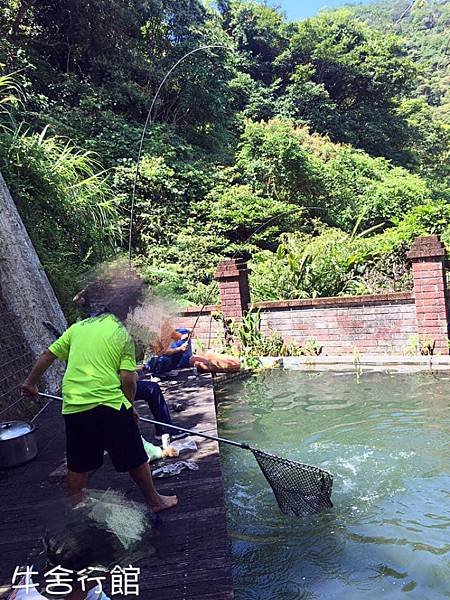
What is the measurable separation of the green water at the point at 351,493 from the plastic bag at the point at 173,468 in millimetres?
497

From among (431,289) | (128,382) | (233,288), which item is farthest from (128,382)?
(233,288)

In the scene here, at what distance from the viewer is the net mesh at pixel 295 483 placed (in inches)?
148

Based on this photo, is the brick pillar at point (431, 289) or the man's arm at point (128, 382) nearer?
the man's arm at point (128, 382)

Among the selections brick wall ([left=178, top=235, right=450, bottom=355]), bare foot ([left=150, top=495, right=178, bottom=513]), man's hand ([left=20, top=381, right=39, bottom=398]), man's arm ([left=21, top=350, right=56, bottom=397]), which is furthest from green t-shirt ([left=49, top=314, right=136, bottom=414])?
brick wall ([left=178, top=235, right=450, bottom=355])

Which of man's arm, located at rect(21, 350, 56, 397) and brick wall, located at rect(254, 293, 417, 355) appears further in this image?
brick wall, located at rect(254, 293, 417, 355)

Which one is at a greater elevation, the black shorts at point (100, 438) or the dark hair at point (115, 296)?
the dark hair at point (115, 296)

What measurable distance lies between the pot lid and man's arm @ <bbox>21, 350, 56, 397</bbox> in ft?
3.98

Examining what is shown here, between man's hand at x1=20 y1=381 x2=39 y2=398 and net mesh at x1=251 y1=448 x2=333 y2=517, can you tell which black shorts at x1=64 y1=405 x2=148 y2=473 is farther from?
net mesh at x1=251 y1=448 x2=333 y2=517

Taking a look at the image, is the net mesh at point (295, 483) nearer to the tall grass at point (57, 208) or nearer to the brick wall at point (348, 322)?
the brick wall at point (348, 322)

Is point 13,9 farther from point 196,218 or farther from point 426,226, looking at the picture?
point 426,226

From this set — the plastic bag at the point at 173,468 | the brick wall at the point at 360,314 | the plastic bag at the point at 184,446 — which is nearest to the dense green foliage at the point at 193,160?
the brick wall at the point at 360,314

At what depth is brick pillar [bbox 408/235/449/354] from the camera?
7.58 metres

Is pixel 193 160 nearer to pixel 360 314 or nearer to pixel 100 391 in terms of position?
pixel 360 314

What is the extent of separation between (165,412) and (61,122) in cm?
1272
